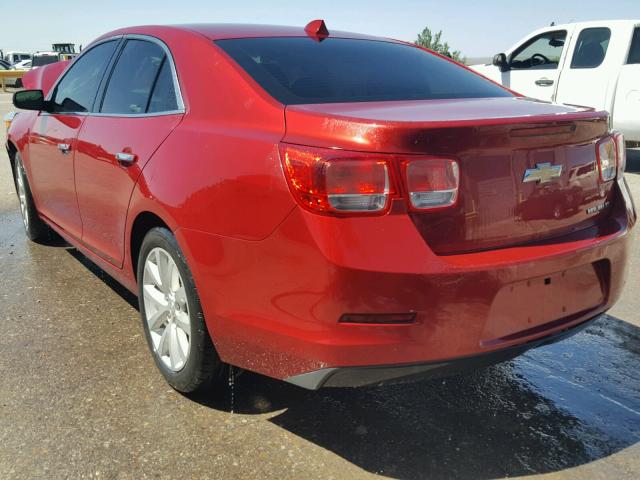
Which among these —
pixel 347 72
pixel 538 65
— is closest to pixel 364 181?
pixel 347 72

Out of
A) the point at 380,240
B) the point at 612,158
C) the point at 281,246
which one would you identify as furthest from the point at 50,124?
the point at 612,158

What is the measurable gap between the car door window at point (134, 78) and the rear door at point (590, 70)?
717 centimetres

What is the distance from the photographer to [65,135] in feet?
12.4

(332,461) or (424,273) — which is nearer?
(424,273)

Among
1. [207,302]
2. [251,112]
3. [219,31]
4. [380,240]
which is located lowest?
[207,302]

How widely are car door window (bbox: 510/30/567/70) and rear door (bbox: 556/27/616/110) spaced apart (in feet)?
0.88

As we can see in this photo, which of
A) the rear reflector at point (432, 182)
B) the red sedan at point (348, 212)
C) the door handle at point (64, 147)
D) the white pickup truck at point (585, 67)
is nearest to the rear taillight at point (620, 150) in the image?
the red sedan at point (348, 212)

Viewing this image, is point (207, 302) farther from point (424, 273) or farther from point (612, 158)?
point (612, 158)

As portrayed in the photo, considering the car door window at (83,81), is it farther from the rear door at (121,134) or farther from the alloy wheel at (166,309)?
the alloy wheel at (166,309)

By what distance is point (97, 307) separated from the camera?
12.7 ft

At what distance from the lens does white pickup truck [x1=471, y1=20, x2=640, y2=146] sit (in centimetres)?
878

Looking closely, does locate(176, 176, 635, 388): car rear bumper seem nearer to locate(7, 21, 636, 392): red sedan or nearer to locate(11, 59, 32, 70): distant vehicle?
locate(7, 21, 636, 392): red sedan

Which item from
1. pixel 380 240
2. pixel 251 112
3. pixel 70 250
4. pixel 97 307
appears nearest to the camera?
pixel 380 240

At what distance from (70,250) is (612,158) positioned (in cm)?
403
